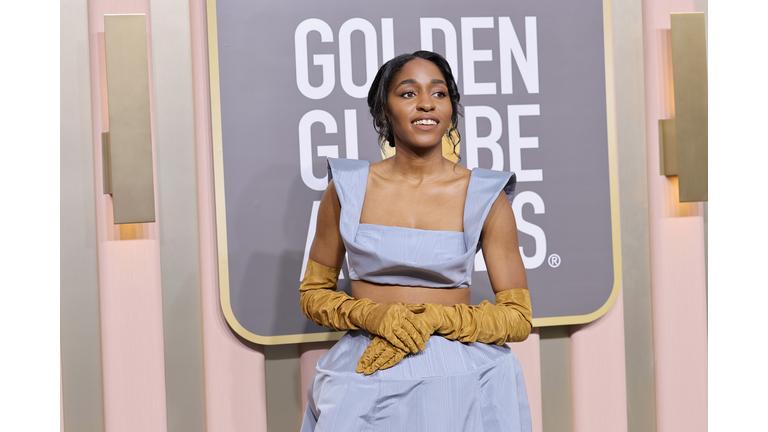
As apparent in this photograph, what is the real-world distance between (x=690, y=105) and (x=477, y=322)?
1.13 m

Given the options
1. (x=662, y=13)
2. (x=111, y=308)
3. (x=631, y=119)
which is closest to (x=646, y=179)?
(x=631, y=119)

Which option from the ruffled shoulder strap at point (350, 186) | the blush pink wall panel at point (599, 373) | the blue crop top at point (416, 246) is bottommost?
the blush pink wall panel at point (599, 373)

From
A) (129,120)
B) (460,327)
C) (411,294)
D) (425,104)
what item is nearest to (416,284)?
(411,294)

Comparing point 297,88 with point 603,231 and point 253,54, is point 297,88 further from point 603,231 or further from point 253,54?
point 603,231

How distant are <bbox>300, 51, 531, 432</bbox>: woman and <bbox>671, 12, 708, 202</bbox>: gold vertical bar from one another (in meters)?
0.84

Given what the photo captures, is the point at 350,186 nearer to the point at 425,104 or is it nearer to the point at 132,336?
the point at 425,104

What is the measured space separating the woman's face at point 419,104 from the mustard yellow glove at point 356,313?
35 cm

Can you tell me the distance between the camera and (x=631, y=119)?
2021 mm

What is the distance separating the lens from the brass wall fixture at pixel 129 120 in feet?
5.67

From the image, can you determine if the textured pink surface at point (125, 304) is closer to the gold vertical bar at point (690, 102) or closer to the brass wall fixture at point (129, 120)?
the brass wall fixture at point (129, 120)

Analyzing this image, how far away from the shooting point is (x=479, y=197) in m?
1.38

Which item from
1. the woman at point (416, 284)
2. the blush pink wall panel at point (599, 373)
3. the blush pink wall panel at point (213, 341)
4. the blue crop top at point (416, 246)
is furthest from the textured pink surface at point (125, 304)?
the blush pink wall panel at point (599, 373)

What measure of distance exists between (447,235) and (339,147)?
0.63 metres

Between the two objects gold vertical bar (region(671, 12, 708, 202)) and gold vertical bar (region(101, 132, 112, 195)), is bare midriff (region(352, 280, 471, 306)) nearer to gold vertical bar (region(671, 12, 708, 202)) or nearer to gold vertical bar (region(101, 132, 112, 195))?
gold vertical bar (region(101, 132, 112, 195))
